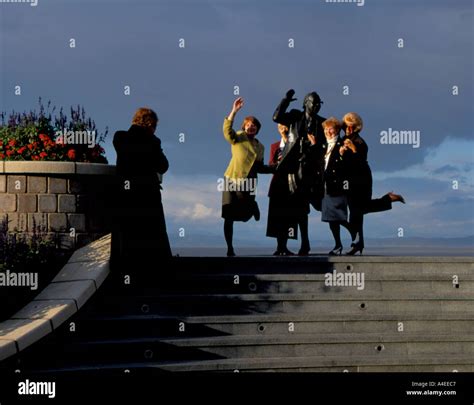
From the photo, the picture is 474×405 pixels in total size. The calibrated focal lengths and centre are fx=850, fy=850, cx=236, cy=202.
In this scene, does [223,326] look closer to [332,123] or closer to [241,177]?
[241,177]

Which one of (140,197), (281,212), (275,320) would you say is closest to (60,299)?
(140,197)

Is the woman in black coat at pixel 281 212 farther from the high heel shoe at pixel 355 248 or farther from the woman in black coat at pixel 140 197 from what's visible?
the woman in black coat at pixel 140 197

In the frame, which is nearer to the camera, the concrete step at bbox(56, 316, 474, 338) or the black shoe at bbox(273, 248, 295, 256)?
the concrete step at bbox(56, 316, 474, 338)

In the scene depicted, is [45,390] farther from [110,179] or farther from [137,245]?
[110,179]

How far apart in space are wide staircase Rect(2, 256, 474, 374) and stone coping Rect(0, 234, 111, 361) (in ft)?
0.45

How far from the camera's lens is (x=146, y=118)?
12352mm

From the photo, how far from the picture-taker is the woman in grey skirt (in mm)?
13953

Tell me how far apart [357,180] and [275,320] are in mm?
3577

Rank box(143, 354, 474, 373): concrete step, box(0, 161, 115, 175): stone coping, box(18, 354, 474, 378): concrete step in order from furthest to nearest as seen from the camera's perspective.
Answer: box(0, 161, 115, 175): stone coping < box(143, 354, 474, 373): concrete step < box(18, 354, 474, 378): concrete step

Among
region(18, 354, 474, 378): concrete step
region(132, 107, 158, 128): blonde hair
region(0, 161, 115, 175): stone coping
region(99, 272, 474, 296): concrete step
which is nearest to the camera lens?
region(18, 354, 474, 378): concrete step

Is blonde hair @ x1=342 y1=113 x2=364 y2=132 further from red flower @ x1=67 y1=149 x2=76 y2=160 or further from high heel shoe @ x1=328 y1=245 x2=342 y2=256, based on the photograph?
red flower @ x1=67 y1=149 x2=76 y2=160

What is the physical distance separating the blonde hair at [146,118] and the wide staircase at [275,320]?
2025mm

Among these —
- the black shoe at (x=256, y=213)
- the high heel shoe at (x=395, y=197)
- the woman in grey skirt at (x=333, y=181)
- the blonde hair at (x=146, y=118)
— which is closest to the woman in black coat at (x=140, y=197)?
the blonde hair at (x=146, y=118)

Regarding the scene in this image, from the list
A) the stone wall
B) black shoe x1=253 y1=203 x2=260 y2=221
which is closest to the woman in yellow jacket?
black shoe x1=253 y1=203 x2=260 y2=221
